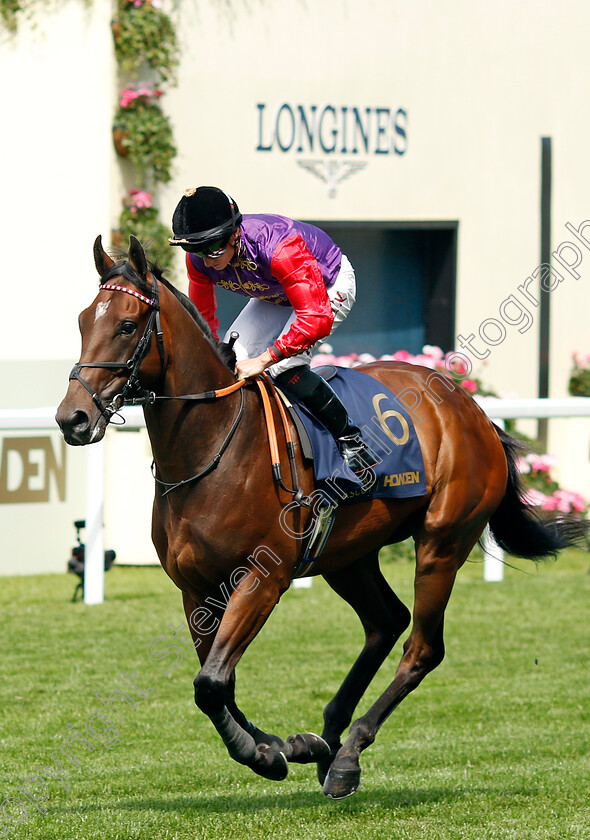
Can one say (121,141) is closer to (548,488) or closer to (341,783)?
(548,488)

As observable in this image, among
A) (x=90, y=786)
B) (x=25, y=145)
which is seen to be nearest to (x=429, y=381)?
(x=90, y=786)

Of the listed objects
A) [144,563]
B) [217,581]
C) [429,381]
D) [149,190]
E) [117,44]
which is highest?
[117,44]

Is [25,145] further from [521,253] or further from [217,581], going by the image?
[217,581]

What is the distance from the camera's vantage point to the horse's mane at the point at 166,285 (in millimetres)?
3695

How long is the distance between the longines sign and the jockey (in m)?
5.55

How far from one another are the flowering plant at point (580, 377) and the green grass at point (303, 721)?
2372 millimetres

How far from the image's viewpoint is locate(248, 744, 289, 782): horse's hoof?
12.4ft

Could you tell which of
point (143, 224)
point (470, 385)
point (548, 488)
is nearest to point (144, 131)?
point (143, 224)

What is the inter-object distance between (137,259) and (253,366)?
1.80 ft

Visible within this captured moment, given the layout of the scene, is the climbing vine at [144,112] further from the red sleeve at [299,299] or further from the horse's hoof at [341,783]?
the horse's hoof at [341,783]

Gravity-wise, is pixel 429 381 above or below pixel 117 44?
below

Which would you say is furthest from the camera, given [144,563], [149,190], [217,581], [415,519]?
[149,190]

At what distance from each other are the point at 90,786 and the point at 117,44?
6.19 meters

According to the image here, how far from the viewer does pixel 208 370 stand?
3904 millimetres
